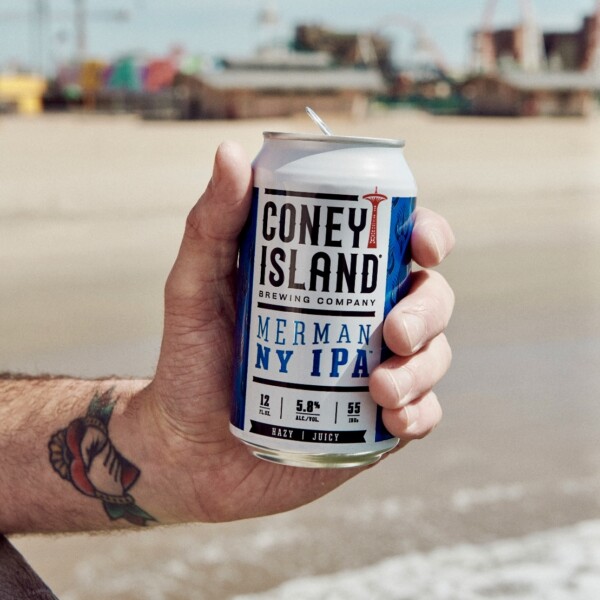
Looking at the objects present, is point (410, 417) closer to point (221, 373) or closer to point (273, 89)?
point (221, 373)

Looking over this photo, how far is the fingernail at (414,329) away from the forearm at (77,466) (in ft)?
2.11

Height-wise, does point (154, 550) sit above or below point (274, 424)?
below

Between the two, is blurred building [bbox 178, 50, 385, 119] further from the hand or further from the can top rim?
the can top rim

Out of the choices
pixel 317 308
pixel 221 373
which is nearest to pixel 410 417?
pixel 317 308

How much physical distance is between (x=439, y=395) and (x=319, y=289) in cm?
509

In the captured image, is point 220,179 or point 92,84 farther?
point 92,84

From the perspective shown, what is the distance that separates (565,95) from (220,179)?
147 feet

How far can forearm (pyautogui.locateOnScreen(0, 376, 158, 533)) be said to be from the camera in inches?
78.9

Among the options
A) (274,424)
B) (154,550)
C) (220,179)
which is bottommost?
(154,550)

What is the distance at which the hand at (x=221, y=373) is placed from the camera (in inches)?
65.6

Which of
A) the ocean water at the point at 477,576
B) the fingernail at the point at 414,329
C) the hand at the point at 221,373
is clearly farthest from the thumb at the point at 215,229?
the ocean water at the point at 477,576

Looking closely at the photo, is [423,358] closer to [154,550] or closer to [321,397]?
[321,397]

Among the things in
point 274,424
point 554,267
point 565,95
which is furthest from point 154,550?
point 565,95

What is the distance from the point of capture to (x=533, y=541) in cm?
432
